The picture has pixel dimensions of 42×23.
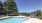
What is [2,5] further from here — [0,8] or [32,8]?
[32,8]

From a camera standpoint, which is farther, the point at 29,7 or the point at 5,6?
the point at 5,6

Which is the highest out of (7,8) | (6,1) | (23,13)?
(6,1)

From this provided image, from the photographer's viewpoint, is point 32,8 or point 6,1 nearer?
point 32,8

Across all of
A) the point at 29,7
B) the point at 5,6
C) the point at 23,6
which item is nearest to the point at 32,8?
the point at 29,7

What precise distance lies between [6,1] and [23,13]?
20.9ft

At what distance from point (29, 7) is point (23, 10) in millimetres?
3279

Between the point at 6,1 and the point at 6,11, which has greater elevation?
the point at 6,1

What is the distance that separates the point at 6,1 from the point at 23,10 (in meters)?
5.88

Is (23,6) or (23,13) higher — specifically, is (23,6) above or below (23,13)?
above

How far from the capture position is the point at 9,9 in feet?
86.6

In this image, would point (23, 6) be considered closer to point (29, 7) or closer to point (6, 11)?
point (29, 7)

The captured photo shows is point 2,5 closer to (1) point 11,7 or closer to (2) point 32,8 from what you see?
(1) point 11,7

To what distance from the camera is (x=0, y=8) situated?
2531 centimetres

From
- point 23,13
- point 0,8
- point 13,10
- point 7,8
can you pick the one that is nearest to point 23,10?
point 23,13
